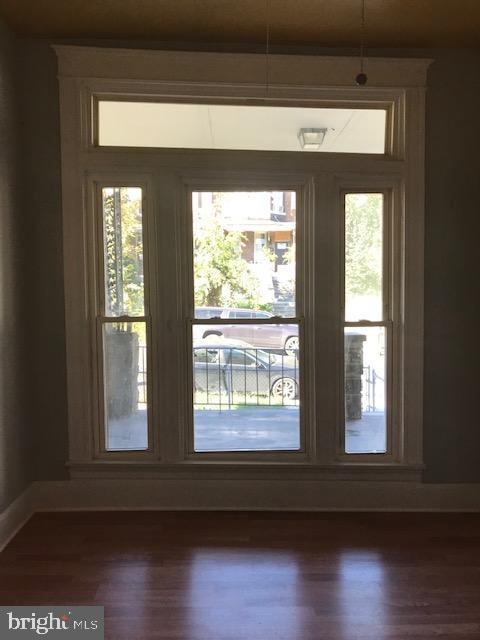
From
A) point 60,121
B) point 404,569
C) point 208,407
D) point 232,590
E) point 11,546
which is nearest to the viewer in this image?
point 232,590

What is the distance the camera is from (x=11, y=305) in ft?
10.7

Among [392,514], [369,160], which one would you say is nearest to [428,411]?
[392,514]

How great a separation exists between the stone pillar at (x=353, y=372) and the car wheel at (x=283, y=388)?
0.37m

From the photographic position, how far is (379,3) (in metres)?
2.87

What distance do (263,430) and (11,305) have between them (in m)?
1.82

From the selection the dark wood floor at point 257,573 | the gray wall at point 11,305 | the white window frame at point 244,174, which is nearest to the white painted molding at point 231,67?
the white window frame at point 244,174

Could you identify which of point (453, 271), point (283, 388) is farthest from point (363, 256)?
point (283, 388)

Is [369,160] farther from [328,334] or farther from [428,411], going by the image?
[428,411]

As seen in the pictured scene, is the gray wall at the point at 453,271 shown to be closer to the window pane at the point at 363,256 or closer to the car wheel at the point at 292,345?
the window pane at the point at 363,256

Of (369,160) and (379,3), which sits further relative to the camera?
(369,160)

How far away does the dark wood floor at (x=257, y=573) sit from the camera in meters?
2.41

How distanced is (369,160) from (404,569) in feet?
8.09

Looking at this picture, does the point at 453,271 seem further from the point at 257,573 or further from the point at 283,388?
the point at 257,573

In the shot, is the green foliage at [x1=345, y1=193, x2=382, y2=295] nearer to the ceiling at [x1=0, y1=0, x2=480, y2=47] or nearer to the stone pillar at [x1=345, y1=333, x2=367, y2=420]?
the stone pillar at [x1=345, y1=333, x2=367, y2=420]
